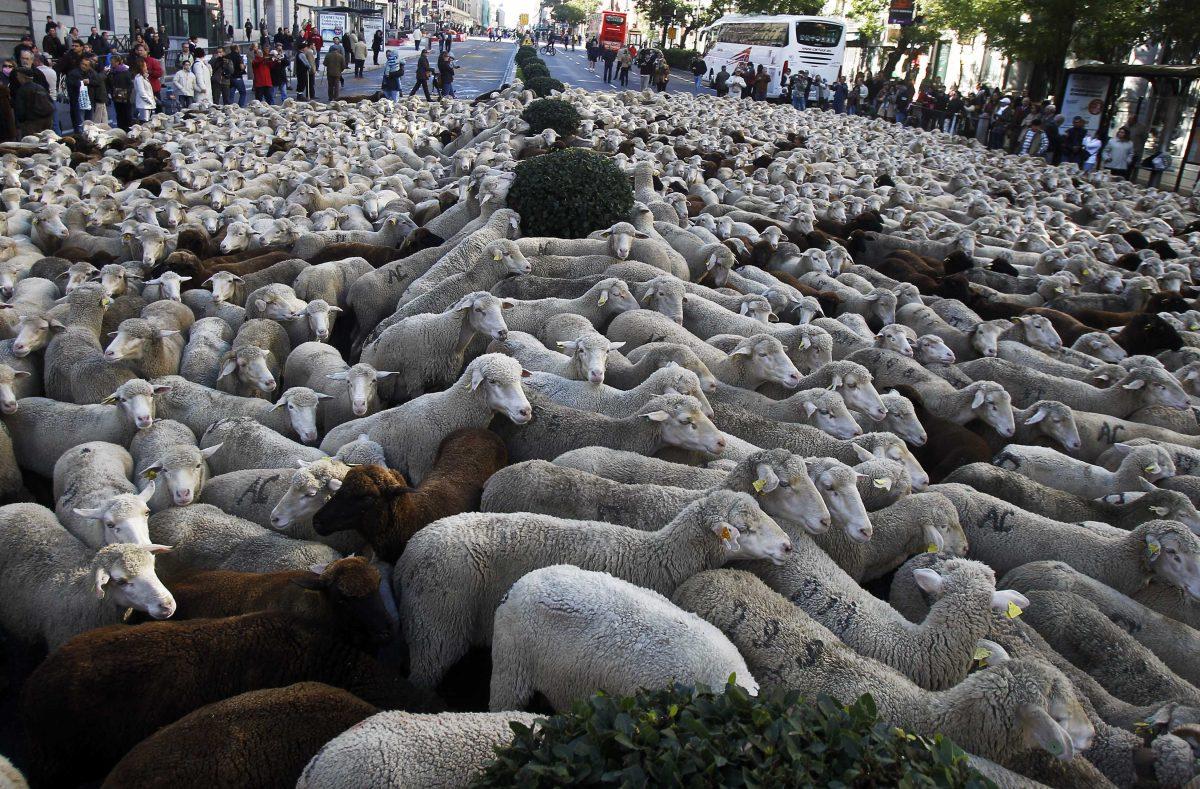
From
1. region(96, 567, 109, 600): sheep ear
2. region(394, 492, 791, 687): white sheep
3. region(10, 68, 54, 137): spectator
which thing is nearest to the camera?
region(96, 567, 109, 600): sheep ear

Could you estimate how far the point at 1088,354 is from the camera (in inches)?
346

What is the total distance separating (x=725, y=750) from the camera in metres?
2.30

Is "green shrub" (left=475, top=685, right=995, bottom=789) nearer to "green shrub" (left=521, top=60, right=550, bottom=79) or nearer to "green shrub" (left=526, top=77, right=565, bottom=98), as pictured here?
"green shrub" (left=526, top=77, right=565, bottom=98)

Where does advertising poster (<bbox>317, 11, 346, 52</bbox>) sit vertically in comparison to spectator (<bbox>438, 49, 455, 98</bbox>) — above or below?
above

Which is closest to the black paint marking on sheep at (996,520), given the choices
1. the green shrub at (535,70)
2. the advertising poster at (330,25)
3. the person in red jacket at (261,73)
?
the person in red jacket at (261,73)

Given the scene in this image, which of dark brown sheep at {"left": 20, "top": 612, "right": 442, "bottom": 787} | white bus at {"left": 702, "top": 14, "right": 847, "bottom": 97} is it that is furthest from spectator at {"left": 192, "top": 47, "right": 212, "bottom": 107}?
dark brown sheep at {"left": 20, "top": 612, "right": 442, "bottom": 787}

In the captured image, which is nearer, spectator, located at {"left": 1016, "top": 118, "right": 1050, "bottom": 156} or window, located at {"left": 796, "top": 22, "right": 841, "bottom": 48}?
spectator, located at {"left": 1016, "top": 118, "right": 1050, "bottom": 156}

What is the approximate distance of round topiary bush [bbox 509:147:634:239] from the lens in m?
9.85

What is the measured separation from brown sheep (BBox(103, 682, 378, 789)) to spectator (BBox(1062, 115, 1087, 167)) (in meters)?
26.5

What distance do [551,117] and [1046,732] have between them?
1510 centimetres

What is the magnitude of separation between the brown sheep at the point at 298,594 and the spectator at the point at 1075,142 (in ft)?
85.3

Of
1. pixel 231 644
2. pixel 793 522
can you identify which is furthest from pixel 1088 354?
pixel 231 644

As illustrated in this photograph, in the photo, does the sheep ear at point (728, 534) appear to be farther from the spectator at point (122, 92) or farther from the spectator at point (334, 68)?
the spectator at point (334, 68)

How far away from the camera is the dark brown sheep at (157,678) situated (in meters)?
3.36
